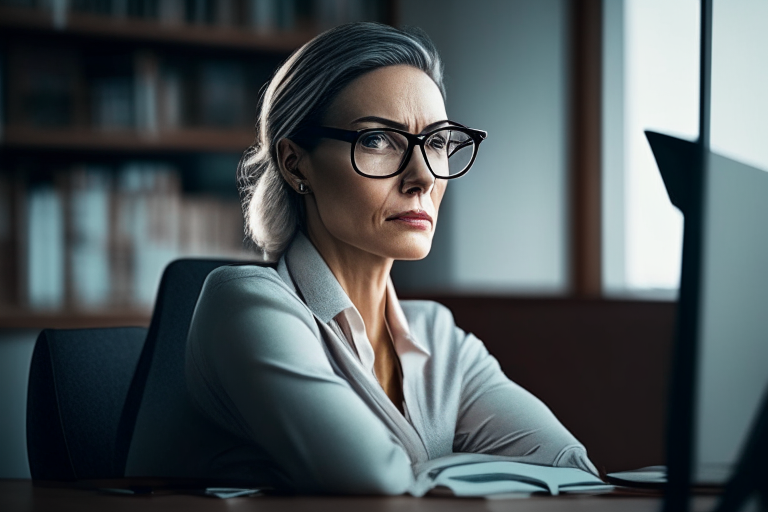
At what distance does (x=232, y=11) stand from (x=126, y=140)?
0.33 metres

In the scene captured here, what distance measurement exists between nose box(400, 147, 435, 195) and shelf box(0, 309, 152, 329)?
3.62 ft

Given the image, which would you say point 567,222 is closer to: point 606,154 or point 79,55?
point 606,154

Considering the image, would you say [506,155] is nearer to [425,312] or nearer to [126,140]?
[425,312]

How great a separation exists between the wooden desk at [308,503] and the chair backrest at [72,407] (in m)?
0.26

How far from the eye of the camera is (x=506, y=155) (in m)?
1.16

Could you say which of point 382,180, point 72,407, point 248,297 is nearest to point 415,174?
point 382,180

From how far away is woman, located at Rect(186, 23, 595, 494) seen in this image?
16.7 inches

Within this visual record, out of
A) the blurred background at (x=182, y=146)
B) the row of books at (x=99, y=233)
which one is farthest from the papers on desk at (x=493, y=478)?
the row of books at (x=99, y=233)

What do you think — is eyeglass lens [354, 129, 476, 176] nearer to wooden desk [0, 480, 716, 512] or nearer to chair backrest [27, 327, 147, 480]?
wooden desk [0, 480, 716, 512]

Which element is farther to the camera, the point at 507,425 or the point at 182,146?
the point at 182,146

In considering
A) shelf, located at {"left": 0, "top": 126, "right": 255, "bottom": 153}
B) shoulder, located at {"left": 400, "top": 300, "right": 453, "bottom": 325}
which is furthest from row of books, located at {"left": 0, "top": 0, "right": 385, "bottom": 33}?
shoulder, located at {"left": 400, "top": 300, "right": 453, "bottom": 325}

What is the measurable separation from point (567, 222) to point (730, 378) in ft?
4.01

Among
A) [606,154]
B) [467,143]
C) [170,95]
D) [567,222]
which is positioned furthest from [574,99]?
[467,143]

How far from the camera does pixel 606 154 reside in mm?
1509
